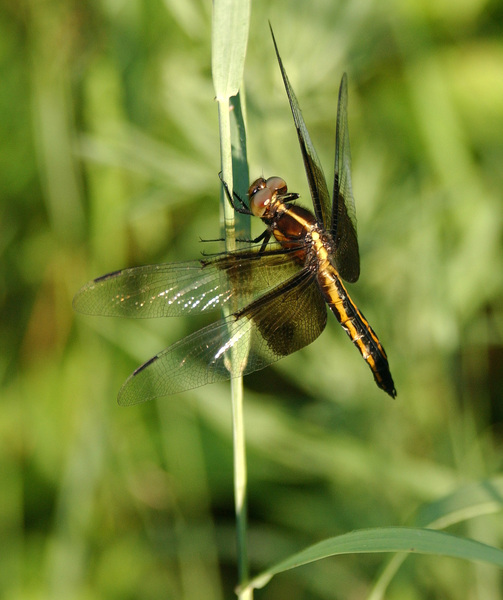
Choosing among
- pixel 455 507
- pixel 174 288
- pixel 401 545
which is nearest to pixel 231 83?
pixel 174 288

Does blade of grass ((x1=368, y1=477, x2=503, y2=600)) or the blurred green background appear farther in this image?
the blurred green background

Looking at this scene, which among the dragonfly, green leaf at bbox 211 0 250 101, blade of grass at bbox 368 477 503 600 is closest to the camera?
green leaf at bbox 211 0 250 101

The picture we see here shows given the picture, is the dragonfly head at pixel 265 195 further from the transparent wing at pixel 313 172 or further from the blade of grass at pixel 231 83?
the blade of grass at pixel 231 83

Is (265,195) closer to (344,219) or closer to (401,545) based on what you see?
(344,219)

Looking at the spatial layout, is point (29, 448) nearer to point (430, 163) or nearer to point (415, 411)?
point (415, 411)

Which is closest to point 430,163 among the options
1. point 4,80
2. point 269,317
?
point 269,317

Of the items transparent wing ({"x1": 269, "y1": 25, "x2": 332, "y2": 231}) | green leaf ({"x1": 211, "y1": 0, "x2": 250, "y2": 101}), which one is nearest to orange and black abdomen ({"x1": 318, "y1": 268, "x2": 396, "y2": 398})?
transparent wing ({"x1": 269, "y1": 25, "x2": 332, "y2": 231})

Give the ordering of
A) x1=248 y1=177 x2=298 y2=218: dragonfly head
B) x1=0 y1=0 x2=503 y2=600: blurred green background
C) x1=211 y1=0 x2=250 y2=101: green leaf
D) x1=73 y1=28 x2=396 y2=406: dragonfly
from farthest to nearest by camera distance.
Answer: x1=0 y1=0 x2=503 y2=600: blurred green background < x1=248 y1=177 x2=298 y2=218: dragonfly head < x1=73 y1=28 x2=396 y2=406: dragonfly < x1=211 y1=0 x2=250 y2=101: green leaf

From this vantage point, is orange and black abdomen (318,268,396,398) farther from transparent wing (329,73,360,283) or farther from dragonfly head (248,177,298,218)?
dragonfly head (248,177,298,218)

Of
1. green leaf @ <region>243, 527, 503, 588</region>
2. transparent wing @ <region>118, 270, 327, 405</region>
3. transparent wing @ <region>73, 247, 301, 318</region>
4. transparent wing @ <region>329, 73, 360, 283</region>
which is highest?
transparent wing @ <region>329, 73, 360, 283</region>
